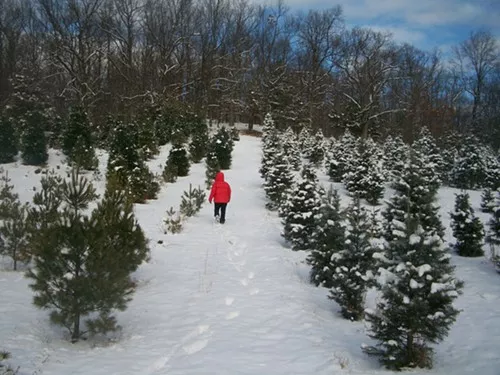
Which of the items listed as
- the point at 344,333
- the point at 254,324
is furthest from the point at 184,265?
the point at 344,333

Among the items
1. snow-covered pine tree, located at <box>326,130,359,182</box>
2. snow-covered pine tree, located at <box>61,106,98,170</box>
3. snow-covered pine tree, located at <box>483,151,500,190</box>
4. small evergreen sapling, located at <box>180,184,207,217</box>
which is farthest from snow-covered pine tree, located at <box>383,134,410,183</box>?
snow-covered pine tree, located at <box>61,106,98,170</box>

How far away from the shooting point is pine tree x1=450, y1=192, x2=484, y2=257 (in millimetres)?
10680

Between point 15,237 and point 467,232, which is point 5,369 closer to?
point 15,237

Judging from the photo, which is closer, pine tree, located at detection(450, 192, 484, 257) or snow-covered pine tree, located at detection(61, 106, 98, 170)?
pine tree, located at detection(450, 192, 484, 257)

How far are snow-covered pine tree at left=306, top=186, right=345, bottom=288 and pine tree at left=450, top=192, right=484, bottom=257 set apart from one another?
4915mm

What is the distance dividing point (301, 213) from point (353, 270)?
15.4ft

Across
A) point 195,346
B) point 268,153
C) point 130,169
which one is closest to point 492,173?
point 268,153

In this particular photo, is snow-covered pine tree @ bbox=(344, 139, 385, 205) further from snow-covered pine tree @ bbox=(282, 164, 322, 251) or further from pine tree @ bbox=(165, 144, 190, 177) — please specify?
pine tree @ bbox=(165, 144, 190, 177)

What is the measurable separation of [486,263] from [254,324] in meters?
7.53

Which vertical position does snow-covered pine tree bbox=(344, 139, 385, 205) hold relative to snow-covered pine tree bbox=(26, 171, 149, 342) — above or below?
above

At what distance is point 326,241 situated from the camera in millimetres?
7844

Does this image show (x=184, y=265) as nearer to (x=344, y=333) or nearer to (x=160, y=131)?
(x=344, y=333)

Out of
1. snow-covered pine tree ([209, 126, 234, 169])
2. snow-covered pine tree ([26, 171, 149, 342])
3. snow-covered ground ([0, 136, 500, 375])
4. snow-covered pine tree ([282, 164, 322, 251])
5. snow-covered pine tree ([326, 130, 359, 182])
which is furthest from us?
snow-covered pine tree ([209, 126, 234, 169])

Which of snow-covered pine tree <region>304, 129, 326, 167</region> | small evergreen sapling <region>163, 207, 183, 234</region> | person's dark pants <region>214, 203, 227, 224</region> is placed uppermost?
snow-covered pine tree <region>304, 129, 326, 167</region>
